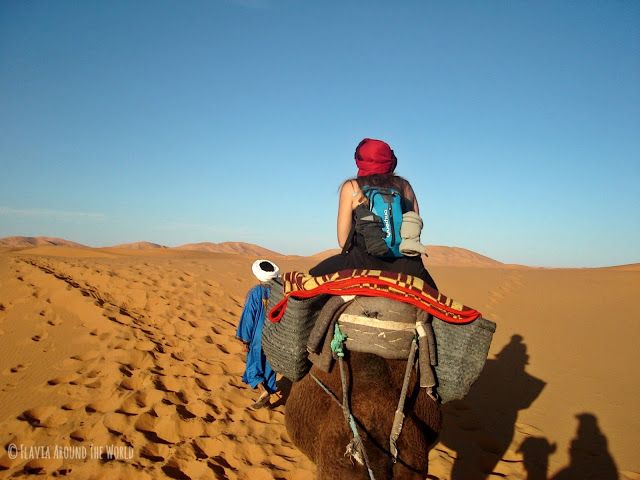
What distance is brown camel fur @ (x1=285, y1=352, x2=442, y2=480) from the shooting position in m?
1.92

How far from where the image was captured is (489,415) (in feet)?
18.8

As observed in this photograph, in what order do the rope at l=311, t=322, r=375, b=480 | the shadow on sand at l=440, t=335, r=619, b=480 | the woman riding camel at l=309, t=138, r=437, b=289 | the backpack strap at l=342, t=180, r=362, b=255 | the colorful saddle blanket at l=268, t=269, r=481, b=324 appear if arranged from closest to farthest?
the rope at l=311, t=322, r=375, b=480 < the colorful saddle blanket at l=268, t=269, r=481, b=324 < the woman riding camel at l=309, t=138, r=437, b=289 < the backpack strap at l=342, t=180, r=362, b=255 < the shadow on sand at l=440, t=335, r=619, b=480

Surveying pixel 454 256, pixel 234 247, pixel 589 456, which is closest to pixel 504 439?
pixel 589 456

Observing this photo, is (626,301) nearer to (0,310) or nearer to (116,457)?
(116,457)

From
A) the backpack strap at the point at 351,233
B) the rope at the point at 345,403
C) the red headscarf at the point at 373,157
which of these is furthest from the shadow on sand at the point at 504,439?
the red headscarf at the point at 373,157

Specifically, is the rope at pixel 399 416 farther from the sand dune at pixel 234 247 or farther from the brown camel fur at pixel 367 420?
the sand dune at pixel 234 247

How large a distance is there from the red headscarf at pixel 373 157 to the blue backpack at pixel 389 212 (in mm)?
221

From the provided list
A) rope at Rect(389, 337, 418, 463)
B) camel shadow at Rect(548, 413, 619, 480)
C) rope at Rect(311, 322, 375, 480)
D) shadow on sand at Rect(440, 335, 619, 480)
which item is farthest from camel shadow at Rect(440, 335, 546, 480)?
rope at Rect(311, 322, 375, 480)

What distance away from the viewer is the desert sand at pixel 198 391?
4008 mm

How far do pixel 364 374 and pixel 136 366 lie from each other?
490cm

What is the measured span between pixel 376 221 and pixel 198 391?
416 cm

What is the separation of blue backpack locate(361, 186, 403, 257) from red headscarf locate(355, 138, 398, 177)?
0.72ft

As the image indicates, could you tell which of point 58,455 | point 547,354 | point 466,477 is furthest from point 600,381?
point 58,455

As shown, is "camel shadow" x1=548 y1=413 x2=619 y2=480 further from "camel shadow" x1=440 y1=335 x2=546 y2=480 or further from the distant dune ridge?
the distant dune ridge
